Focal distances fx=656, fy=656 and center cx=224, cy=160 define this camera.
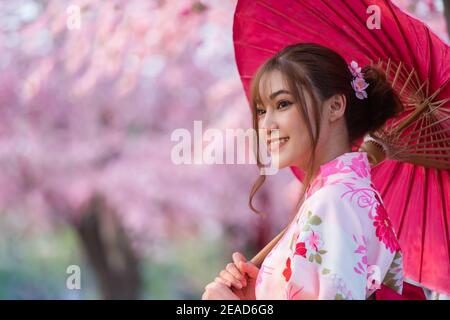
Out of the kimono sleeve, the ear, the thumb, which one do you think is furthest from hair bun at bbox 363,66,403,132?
the thumb

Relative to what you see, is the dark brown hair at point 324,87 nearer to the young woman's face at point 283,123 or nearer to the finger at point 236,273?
the young woman's face at point 283,123

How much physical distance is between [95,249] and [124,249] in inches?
8.3

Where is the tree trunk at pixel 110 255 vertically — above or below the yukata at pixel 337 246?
above

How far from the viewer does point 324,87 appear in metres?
1.51

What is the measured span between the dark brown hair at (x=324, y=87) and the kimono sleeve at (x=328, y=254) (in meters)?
0.18

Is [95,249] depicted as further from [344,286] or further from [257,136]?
[344,286]

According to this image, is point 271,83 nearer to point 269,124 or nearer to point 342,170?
point 269,124

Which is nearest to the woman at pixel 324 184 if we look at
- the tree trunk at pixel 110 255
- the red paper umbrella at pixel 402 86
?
the red paper umbrella at pixel 402 86

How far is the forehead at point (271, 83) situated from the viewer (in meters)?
1.51

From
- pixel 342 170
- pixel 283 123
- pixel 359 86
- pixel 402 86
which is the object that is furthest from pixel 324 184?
pixel 402 86

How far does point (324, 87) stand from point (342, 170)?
20 cm

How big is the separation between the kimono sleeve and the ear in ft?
0.70

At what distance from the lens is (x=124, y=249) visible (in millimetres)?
4867
